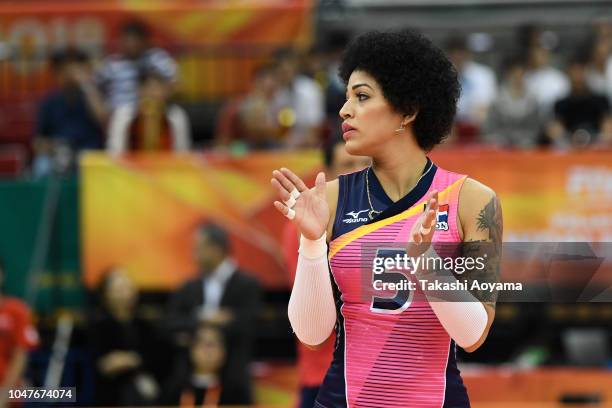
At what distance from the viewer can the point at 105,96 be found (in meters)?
11.4

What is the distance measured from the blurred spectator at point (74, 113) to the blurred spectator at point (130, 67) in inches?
7.0

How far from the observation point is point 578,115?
10938mm

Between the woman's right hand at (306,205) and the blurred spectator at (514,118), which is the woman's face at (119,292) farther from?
the woman's right hand at (306,205)

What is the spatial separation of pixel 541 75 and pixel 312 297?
27.6 ft

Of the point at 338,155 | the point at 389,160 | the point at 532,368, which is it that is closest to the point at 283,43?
the point at 532,368

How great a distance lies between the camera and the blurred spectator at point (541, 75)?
1138 cm

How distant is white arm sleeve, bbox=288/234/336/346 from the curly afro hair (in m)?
0.56

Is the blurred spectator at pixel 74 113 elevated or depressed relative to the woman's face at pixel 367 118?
elevated

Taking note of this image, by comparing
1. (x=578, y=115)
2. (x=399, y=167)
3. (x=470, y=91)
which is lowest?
(x=399, y=167)

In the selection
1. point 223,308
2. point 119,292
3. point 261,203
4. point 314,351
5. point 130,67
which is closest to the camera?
point 314,351

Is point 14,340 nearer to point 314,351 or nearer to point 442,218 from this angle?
point 314,351

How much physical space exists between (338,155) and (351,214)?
2096mm

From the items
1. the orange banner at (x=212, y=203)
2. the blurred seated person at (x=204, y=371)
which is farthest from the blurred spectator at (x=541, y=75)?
the blurred seated person at (x=204, y=371)

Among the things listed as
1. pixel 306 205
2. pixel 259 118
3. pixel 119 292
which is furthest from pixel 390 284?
pixel 259 118
